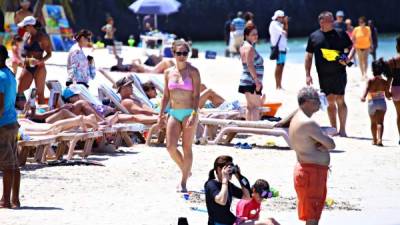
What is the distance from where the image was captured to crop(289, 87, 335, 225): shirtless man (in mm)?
7891

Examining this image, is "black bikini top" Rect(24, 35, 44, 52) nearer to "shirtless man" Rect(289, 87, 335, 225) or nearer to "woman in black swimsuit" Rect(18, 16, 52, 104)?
"woman in black swimsuit" Rect(18, 16, 52, 104)

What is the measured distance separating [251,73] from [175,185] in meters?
3.63

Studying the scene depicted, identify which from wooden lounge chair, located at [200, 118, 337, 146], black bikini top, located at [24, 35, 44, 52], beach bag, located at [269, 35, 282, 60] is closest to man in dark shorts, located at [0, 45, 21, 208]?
wooden lounge chair, located at [200, 118, 337, 146]

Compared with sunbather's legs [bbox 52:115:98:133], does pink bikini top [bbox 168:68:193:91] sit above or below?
above

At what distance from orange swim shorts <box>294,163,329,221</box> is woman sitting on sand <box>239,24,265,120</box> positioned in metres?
6.20

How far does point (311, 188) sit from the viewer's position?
7910mm

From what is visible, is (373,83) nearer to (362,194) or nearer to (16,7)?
(362,194)

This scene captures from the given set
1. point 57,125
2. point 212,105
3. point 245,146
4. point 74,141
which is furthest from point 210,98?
point 74,141

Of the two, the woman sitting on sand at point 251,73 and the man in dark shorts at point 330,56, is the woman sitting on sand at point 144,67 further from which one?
the woman sitting on sand at point 251,73

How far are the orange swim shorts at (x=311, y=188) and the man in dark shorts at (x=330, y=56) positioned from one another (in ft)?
21.8

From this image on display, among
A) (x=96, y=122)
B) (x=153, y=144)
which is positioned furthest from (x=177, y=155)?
(x=153, y=144)

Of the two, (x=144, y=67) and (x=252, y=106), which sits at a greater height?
(x=252, y=106)

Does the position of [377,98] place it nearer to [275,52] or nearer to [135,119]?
[135,119]

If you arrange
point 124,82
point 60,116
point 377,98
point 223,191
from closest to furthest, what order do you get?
point 223,191 < point 60,116 < point 377,98 < point 124,82
